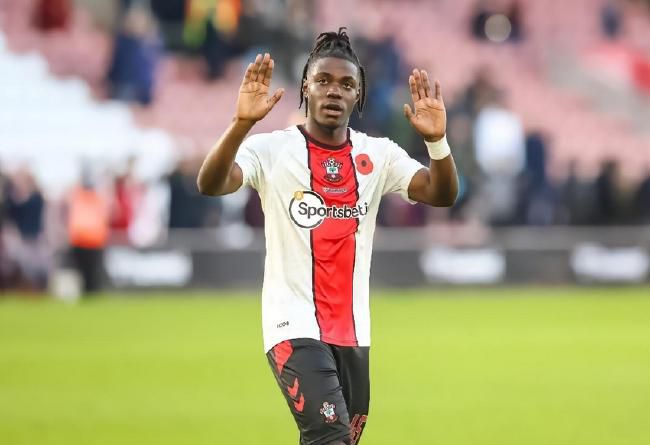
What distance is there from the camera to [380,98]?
2464 centimetres

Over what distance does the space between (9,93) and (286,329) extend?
2108 cm

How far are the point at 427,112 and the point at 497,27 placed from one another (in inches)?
919

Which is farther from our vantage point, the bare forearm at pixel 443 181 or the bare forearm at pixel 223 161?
the bare forearm at pixel 443 181

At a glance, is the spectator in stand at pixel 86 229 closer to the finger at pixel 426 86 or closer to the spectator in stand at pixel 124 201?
the spectator in stand at pixel 124 201

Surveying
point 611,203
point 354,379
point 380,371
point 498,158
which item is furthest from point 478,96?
point 354,379

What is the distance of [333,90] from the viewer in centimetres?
692

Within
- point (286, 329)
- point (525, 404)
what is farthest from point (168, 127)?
point (286, 329)

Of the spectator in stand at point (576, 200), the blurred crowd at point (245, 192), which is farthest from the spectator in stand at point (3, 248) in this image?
the spectator in stand at point (576, 200)

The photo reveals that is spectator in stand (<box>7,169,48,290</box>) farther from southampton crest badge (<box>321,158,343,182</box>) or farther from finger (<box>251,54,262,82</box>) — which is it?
finger (<box>251,54,262,82</box>)

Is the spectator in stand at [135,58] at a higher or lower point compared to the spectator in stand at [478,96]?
higher

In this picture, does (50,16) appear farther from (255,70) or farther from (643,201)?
(255,70)

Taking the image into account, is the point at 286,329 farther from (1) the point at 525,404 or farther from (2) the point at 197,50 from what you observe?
(2) the point at 197,50

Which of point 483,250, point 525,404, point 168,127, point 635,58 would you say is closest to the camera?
point 525,404

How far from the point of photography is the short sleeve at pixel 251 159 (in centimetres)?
689
